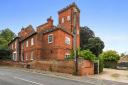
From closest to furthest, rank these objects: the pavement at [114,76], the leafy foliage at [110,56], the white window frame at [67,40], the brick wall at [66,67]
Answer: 1. the pavement at [114,76]
2. the brick wall at [66,67]
3. the white window frame at [67,40]
4. the leafy foliage at [110,56]

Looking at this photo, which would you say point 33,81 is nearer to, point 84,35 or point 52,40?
point 52,40

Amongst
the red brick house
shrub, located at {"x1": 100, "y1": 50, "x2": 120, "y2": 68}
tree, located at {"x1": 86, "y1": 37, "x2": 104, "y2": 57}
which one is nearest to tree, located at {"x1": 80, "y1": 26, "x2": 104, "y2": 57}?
tree, located at {"x1": 86, "y1": 37, "x2": 104, "y2": 57}

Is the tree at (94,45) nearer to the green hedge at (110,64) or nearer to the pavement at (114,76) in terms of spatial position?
the green hedge at (110,64)

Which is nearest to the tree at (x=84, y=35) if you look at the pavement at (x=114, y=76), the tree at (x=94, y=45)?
the tree at (x=94, y=45)

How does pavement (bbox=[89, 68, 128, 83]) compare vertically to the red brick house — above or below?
below

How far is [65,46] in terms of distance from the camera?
175ft

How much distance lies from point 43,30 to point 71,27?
6.69 metres

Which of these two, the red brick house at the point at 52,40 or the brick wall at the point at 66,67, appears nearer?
the brick wall at the point at 66,67

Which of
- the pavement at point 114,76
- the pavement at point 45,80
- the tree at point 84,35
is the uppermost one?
the tree at point 84,35

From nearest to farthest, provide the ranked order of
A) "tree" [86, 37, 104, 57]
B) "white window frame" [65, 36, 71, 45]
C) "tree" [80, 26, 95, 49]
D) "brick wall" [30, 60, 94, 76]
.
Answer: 1. "brick wall" [30, 60, 94, 76]
2. "white window frame" [65, 36, 71, 45]
3. "tree" [86, 37, 104, 57]
4. "tree" [80, 26, 95, 49]

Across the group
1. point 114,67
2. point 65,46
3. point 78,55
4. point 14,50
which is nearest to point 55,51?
point 65,46

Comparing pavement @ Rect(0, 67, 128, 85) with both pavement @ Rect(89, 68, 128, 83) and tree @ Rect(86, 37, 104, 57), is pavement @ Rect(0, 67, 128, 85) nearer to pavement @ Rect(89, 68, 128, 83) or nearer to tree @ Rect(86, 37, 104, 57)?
pavement @ Rect(89, 68, 128, 83)

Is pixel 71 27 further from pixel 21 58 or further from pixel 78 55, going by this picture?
pixel 78 55

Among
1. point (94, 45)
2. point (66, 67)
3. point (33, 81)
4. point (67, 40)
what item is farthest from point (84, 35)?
point (33, 81)
